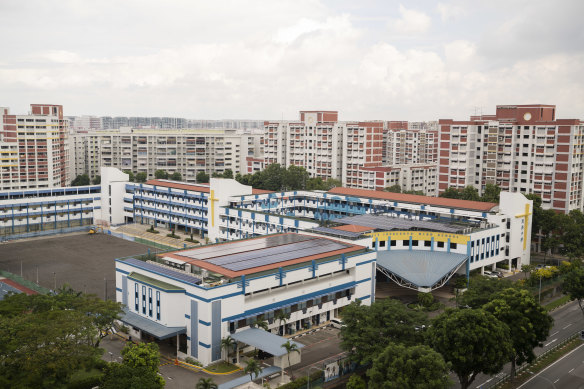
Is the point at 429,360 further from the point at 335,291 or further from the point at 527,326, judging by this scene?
the point at 335,291

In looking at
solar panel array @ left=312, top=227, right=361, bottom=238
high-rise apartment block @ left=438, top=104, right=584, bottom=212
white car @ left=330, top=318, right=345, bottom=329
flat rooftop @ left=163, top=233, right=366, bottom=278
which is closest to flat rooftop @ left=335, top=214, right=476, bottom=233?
solar panel array @ left=312, top=227, right=361, bottom=238

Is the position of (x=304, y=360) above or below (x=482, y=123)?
below

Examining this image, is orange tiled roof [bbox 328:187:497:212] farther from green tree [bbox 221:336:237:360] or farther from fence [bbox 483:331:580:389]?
green tree [bbox 221:336:237:360]

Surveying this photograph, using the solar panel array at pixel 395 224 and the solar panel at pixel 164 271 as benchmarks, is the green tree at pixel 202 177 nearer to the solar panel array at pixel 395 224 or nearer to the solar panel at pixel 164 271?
the solar panel array at pixel 395 224

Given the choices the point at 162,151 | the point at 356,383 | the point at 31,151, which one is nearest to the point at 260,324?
the point at 356,383

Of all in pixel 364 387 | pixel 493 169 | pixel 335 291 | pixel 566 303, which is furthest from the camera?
pixel 493 169

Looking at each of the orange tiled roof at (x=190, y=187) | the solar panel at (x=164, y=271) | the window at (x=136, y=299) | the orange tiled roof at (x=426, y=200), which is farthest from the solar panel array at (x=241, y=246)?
the orange tiled roof at (x=190, y=187)

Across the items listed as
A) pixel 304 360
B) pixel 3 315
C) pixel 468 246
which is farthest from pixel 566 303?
pixel 3 315
